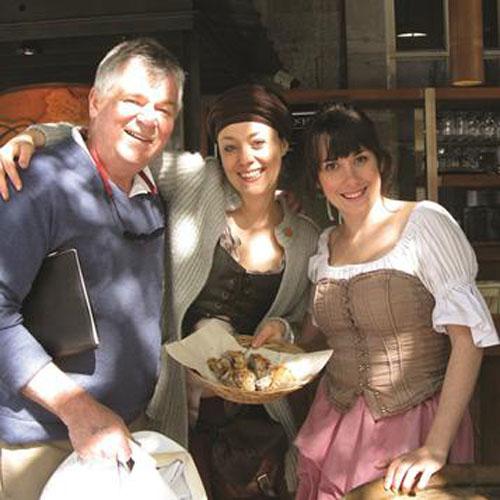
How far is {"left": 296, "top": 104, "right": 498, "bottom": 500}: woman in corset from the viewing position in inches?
88.6

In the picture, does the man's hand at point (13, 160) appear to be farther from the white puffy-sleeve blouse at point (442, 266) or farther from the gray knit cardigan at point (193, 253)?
the white puffy-sleeve blouse at point (442, 266)

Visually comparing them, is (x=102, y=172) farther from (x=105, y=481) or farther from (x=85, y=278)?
(x=105, y=481)

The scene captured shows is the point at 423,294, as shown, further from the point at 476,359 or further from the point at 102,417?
the point at 102,417

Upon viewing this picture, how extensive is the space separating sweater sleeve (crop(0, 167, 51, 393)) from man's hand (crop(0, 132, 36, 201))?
3cm

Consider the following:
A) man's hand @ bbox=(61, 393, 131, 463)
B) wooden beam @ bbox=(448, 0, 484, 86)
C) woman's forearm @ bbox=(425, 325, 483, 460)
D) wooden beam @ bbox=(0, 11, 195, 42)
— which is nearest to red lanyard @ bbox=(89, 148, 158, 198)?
man's hand @ bbox=(61, 393, 131, 463)

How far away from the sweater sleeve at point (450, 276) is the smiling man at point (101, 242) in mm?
686

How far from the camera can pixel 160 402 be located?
249 centimetres

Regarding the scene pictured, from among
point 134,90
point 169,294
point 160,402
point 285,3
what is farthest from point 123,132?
point 285,3

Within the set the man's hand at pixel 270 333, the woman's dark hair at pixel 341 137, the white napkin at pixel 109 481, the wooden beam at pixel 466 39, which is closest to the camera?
the white napkin at pixel 109 481

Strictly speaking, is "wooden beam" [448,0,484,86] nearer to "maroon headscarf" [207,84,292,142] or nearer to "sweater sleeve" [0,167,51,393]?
"maroon headscarf" [207,84,292,142]

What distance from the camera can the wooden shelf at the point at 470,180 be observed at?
6238mm

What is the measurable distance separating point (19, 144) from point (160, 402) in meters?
0.82

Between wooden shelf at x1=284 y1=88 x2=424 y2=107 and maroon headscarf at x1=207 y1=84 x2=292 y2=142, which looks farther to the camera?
wooden shelf at x1=284 y1=88 x2=424 y2=107

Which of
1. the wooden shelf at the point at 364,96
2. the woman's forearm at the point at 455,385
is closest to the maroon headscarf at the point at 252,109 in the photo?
the woman's forearm at the point at 455,385
